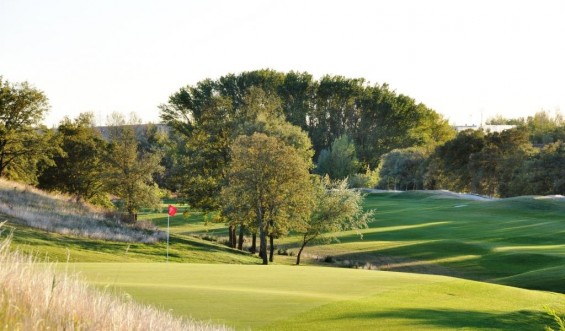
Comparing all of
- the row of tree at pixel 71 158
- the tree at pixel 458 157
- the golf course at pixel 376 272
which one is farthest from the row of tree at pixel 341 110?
the golf course at pixel 376 272

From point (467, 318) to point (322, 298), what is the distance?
2.98m

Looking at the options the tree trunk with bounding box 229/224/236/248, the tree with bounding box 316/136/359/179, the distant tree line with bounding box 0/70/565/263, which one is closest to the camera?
the distant tree line with bounding box 0/70/565/263

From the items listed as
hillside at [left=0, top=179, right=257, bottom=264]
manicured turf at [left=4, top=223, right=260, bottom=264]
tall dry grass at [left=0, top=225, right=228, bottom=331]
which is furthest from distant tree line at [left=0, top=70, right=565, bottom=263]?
tall dry grass at [left=0, top=225, right=228, bottom=331]

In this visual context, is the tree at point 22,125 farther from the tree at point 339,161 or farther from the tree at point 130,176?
the tree at point 339,161

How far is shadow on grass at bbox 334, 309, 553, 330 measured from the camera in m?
13.6

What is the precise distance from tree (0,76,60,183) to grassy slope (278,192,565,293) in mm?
20792

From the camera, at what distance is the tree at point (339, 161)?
99.2 meters

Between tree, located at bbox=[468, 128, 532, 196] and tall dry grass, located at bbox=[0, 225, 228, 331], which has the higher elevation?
tree, located at bbox=[468, 128, 532, 196]

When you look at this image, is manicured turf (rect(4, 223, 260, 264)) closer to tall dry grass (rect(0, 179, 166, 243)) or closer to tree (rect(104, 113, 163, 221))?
tall dry grass (rect(0, 179, 166, 243))

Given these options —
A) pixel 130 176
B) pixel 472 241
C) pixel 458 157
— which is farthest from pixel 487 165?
pixel 130 176

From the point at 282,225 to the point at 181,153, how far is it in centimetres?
1663

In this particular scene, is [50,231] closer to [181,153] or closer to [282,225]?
[282,225]

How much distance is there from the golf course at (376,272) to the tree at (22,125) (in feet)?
56.1

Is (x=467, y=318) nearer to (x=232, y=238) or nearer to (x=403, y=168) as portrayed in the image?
(x=232, y=238)
